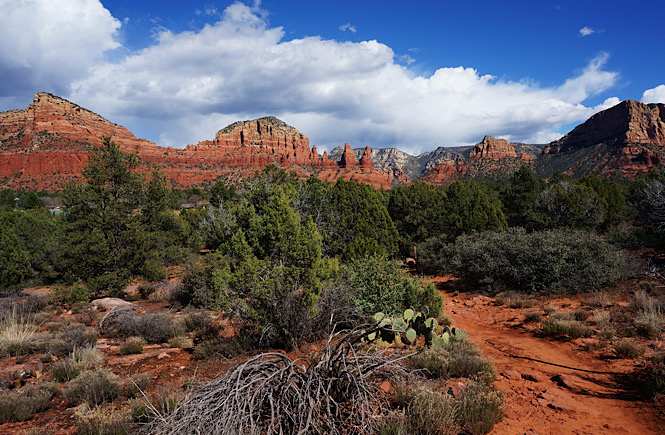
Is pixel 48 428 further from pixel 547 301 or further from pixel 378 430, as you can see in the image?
pixel 547 301

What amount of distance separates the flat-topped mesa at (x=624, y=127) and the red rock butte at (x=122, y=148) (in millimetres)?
73271

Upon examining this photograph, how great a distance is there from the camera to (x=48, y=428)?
4.46 metres

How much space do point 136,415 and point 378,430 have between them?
10.6 ft

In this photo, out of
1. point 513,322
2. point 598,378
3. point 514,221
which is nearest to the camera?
point 598,378

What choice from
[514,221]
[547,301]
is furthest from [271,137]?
[547,301]

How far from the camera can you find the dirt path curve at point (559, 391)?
4.12m

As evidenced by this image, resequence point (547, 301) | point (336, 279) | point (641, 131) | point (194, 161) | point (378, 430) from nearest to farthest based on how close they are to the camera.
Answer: point (378, 430) → point (336, 279) → point (547, 301) → point (641, 131) → point (194, 161)

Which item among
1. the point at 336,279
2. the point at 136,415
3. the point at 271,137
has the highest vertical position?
the point at 271,137

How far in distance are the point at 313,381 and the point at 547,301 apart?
421 inches

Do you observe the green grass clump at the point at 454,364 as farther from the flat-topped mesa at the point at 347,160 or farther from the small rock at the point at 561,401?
the flat-topped mesa at the point at 347,160

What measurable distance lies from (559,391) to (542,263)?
8303 millimetres

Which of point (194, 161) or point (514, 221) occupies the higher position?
point (194, 161)

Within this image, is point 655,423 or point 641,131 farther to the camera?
point 641,131

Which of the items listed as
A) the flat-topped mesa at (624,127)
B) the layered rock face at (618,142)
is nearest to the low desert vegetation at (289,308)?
the layered rock face at (618,142)
